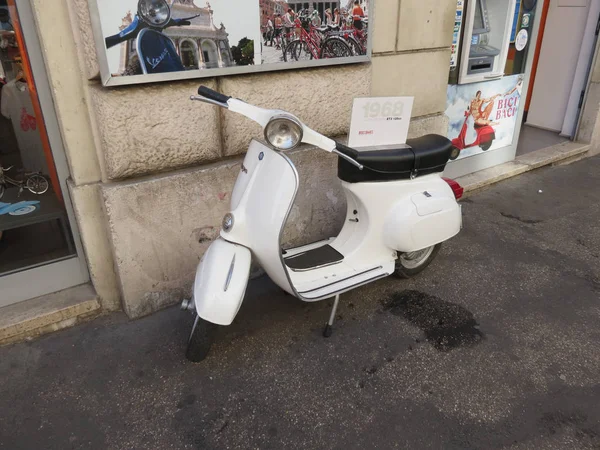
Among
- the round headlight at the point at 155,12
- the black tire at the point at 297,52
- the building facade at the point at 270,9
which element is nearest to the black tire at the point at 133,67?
the round headlight at the point at 155,12

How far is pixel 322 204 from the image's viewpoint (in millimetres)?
3596

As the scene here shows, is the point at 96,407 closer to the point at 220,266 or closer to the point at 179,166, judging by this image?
the point at 220,266

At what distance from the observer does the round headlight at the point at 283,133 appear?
2260 mm

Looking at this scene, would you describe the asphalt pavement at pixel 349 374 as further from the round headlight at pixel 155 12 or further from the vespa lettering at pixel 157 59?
the round headlight at pixel 155 12

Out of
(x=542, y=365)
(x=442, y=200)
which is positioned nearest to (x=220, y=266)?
(x=442, y=200)

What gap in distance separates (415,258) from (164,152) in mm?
1828

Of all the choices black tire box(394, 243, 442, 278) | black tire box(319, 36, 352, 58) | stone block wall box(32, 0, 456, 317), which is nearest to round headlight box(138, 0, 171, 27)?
stone block wall box(32, 0, 456, 317)

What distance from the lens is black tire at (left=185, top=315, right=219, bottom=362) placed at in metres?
2.43

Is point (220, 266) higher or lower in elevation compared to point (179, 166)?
lower

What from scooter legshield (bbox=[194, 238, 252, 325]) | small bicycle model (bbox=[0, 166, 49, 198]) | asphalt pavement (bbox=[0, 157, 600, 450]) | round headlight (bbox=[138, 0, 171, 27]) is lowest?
asphalt pavement (bbox=[0, 157, 600, 450])

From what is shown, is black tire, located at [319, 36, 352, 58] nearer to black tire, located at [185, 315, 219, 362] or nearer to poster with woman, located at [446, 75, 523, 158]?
poster with woman, located at [446, 75, 523, 158]

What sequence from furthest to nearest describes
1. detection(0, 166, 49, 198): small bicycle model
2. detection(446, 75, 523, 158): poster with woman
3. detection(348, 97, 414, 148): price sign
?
detection(446, 75, 523, 158): poster with woman < detection(0, 166, 49, 198): small bicycle model < detection(348, 97, 414, 148): price sign

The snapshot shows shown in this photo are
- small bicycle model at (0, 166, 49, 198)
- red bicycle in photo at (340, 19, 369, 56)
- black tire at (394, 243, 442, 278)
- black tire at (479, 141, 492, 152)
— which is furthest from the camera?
black tire at (479, 141, 492, 152)

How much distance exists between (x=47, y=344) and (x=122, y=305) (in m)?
0.48
